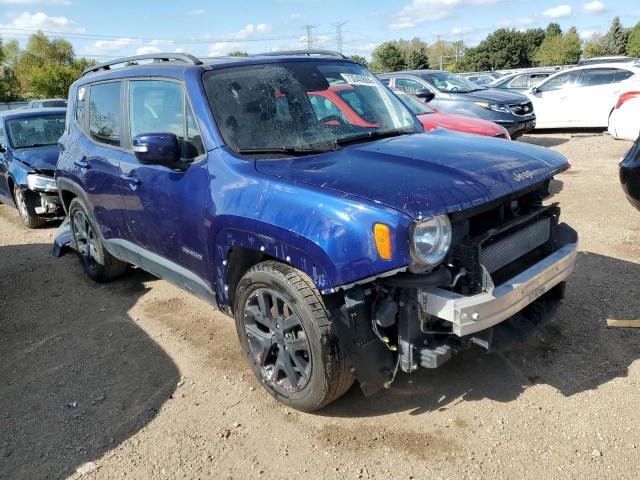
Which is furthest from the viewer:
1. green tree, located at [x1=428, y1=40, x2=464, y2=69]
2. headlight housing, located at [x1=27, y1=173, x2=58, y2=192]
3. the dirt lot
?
green tree, located at [x1=428, y1=40, x2=464, y2=69]

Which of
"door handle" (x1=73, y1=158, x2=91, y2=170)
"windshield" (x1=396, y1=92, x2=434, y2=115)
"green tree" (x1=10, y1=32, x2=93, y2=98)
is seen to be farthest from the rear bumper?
"green tree" (x1=10, y1=32, x2=93, y2=98)

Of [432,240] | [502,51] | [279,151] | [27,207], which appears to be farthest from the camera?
[502,51]

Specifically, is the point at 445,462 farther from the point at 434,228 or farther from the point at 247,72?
the point at 247,72

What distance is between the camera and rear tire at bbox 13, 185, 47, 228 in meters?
7.87

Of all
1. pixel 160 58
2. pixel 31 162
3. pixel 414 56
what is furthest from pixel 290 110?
pixel 414 56

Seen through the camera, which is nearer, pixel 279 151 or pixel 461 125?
pixel 279 151

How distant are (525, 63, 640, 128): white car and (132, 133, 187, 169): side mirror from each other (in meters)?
12.1

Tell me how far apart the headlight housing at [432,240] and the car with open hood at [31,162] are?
6.62 metres

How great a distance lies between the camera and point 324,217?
8.41 feet

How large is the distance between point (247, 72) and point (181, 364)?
2085mm

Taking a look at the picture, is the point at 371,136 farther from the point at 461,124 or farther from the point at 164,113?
the point at 461,124

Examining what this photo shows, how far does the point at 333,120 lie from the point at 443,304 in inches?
61.1

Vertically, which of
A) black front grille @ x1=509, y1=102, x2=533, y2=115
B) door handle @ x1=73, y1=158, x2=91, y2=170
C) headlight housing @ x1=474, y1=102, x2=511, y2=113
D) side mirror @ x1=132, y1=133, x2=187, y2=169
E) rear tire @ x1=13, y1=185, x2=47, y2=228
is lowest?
rear tire @ x1=13, y1=185, x2=47, y2=228

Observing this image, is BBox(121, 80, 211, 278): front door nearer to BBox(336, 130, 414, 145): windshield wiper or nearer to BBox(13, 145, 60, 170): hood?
BBox(336, 130, 414, 145): windshield wiper
